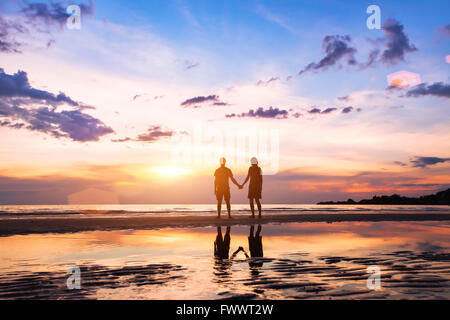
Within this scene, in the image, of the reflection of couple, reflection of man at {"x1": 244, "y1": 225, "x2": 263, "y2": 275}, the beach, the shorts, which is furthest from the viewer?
the shorts

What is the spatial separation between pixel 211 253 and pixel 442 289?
179 inches

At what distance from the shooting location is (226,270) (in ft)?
20.1

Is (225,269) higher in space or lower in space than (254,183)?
lower

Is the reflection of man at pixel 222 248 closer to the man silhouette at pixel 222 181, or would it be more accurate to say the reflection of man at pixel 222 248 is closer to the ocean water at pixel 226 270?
the ocean water at pixel 226 270

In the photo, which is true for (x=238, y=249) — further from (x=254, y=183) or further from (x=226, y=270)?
(x=254, y=183)

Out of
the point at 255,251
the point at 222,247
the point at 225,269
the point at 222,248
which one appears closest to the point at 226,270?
the point at 225,269

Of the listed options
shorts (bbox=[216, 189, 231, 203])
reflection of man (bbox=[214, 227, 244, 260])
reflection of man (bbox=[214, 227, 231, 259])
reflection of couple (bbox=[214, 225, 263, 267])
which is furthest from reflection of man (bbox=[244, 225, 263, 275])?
shorts (bbox=[216, 189, 231, 203])

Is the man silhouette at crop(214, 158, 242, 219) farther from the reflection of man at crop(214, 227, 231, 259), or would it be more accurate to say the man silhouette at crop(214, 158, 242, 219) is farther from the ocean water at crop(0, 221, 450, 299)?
the ocean water at crop(0, 221, 450, 299)

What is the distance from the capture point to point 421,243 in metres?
10.0

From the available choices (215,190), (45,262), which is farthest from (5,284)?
(215,190)

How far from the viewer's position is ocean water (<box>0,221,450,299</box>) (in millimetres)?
4715

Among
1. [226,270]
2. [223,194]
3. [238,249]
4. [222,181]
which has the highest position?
[222,181]
